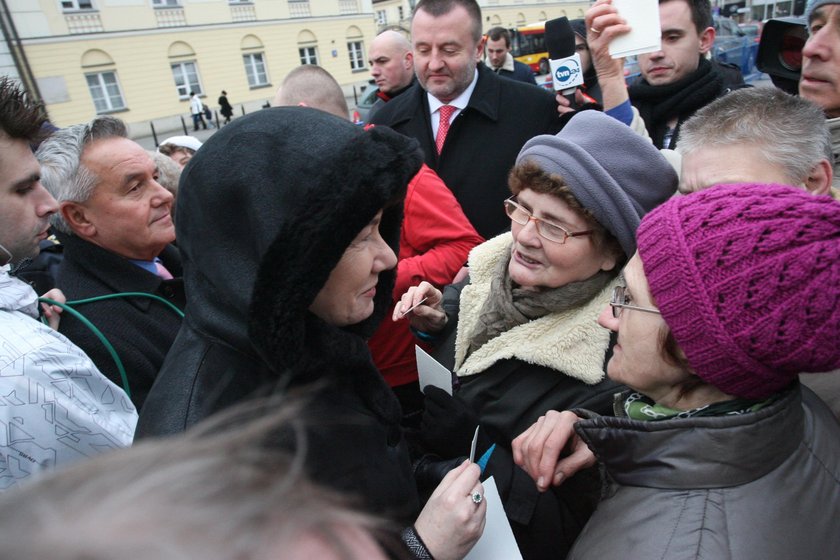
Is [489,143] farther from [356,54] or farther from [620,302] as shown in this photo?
[356,54]

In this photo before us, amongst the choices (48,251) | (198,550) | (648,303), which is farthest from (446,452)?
(48,251)

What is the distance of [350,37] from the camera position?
30438 mm

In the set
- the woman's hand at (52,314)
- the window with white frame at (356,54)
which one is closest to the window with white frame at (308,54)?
the window with white frame at (356,54)

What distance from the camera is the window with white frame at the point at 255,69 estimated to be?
27.1 m

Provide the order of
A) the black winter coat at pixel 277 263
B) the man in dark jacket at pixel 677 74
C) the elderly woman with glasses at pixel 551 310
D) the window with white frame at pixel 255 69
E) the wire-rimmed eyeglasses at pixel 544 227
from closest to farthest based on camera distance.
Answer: the black winter coat at pixel 277 263 < the elderly woman with glasses at pixel 551 310 < the wire-rimmed eyeglasses at pixel 544 227 < the man in dark jacket at pixel 677 74 < the window with white frame at pixel 255 69

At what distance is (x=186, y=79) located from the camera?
25.1 metres

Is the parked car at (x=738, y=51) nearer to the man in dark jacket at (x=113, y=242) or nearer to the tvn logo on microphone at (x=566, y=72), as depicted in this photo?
the tvn logo on microphone at (x=566, y=72)

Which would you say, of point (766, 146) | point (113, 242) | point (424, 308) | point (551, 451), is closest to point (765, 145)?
point (766, 146)

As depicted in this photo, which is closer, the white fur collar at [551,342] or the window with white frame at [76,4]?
the white fur collar at [551,342]

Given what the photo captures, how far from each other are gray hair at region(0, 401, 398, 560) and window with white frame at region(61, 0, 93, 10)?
92.6 ft

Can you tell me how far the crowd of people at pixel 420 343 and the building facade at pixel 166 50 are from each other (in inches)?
884

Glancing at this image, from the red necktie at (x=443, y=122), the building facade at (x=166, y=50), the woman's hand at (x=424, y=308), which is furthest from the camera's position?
the building facade at (x=166, y=50)

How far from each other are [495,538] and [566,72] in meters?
2.42

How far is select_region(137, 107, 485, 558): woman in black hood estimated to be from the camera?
105 centimetres
